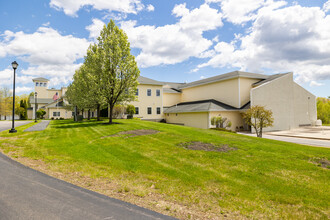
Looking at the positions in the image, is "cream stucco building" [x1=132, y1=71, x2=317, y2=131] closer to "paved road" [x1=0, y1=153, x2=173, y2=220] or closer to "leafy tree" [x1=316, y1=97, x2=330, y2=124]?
"leafy tree" [x1=316, y1=97, x2=330, y2=124]

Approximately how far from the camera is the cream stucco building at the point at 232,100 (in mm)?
29594

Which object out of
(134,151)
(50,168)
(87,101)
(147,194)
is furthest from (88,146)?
(87,101)

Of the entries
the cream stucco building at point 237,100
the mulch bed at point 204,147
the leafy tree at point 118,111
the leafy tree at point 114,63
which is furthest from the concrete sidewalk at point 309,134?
the leafy tree at point 118,111

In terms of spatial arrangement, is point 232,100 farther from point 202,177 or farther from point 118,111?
point 202,177

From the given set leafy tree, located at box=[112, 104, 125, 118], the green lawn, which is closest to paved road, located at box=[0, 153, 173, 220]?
the green lawn

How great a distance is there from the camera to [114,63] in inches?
839

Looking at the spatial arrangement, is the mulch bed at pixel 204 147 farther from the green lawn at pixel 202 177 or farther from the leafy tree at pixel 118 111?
the leafy tree at pixel 118 111

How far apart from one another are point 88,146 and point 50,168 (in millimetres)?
4100

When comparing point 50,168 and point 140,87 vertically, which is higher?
point 140,87

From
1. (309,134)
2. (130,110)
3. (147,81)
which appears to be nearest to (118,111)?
(130,110)

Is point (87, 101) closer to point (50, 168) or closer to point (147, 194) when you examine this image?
point (50, 168)

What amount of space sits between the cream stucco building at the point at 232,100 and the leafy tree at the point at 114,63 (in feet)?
10.7

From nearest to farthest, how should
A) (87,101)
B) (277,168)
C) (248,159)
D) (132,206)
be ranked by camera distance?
1. (132,206)
2. (277,168)
3. (248,159)
4. (87,101)

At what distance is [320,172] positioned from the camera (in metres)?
6.69
